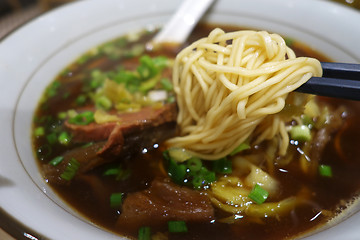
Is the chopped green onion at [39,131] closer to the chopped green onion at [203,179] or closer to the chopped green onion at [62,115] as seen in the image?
the chopped green onion at [62,115]

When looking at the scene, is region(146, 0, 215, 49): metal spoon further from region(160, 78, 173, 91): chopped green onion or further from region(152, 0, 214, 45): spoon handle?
region(160, 78, 173, 91): chopped green onion

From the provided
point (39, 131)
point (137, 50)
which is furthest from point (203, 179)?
point (137, 50)

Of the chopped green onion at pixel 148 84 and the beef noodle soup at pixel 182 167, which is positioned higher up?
the chopped green onion at pixel 148 84

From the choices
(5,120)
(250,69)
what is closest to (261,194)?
(250,69)

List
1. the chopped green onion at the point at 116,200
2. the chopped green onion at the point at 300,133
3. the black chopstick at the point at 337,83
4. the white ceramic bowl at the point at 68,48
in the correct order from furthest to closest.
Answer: the chopped green onion at the point at 300,133
the chopped green onion at the point at 116,200
the black chopstick at the point at 337,83
the white ceramic bowl at the point at 68,48

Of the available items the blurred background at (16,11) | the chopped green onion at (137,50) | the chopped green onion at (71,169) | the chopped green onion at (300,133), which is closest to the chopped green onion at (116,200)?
the chopped green onion at (71,169)

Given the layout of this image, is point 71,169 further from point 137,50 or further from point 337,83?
point 337,83
